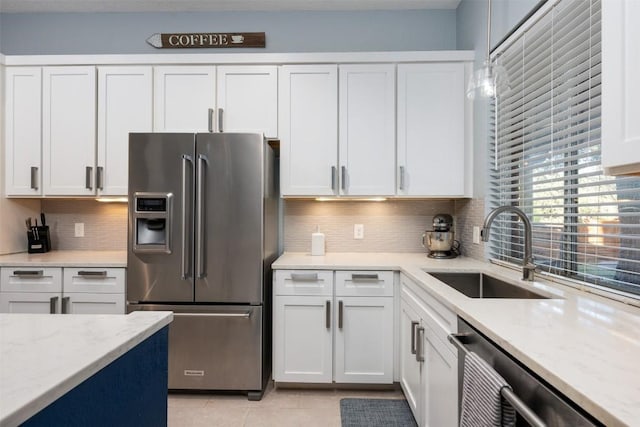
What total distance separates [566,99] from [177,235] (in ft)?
7.46

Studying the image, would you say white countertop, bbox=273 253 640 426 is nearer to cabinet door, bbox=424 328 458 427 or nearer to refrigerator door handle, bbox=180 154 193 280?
cabinet door, bbox=424 328 458 427

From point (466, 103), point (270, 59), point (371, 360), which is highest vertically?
point (270, 59)

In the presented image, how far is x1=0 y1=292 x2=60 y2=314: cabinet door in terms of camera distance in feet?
8.20

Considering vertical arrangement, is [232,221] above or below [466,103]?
below

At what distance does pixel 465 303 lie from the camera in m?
1.34

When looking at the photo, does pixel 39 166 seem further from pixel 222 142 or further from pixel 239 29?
pixel 239 29

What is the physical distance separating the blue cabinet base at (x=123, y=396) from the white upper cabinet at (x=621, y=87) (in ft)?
4.45

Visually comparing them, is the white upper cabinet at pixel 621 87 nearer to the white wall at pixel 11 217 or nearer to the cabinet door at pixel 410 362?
the cabinet door at pixel 410 362

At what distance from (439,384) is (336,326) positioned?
0.93m

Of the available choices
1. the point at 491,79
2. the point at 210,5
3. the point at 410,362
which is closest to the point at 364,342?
the point at 410,362

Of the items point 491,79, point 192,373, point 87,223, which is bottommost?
point 192,373

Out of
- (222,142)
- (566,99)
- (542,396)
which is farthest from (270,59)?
(542,396)

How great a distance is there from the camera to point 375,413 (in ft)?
7.28

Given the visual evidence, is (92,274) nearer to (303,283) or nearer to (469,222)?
(303,283)
